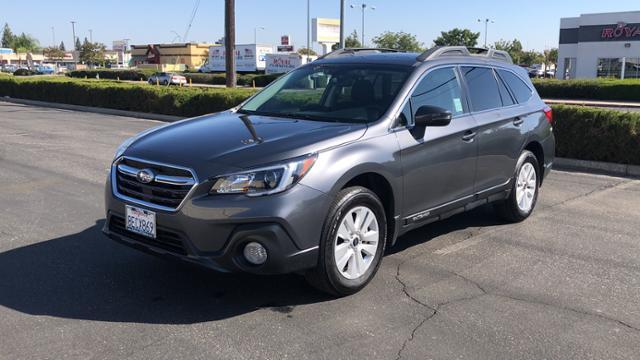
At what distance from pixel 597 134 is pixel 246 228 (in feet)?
26.8

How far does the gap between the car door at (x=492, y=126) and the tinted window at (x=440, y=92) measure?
0.21 metres

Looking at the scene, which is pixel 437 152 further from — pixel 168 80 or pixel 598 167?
pixel 168 80

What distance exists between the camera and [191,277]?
187 inches

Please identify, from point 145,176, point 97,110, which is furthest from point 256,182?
point 97,110

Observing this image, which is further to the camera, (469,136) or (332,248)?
(469,136)

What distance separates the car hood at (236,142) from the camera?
393 centimetres

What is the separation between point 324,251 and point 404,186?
101 centimetres

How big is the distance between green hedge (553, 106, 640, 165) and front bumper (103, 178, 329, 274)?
7.56 metres

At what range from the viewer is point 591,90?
33.4 meters

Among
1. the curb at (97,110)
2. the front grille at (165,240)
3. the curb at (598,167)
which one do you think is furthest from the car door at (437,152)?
the curb at (97,110)

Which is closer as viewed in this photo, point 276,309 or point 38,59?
point 276,309

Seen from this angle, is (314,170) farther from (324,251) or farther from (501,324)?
(501,324)

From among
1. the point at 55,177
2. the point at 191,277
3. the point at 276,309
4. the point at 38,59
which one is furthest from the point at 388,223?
the point at 38,59

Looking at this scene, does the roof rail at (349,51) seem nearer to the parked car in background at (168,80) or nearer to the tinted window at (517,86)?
the tinted window at (517,86)
